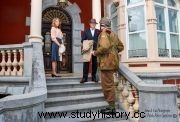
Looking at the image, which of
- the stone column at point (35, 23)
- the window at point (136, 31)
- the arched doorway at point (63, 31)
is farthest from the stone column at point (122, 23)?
the stone column at point (35, 23)

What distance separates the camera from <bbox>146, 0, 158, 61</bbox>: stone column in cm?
869

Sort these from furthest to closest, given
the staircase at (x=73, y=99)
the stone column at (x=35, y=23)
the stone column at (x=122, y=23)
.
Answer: the stone column at (x=122, y=23)
the stone column at (x=35, y=23)
the staircase at (x=73, y=99)

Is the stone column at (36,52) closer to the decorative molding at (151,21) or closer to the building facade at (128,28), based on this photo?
the building facade at (128,28)

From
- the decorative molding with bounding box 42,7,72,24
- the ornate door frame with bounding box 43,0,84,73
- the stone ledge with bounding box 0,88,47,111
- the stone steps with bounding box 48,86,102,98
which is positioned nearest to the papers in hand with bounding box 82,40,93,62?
the stone steps with bounding box 48,86,102,98

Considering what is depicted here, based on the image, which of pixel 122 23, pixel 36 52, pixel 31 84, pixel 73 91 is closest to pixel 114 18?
pixel 122 23

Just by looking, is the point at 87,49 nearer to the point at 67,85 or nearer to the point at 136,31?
the point at 67,85

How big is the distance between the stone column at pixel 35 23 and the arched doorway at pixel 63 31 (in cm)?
213

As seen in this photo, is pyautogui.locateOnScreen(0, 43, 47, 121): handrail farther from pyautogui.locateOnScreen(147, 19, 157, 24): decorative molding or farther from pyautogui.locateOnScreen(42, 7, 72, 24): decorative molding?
pyautogui.locateOnScreen(147, 19, 157, 24): decorative molding

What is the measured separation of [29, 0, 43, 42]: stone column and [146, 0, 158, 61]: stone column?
377cm

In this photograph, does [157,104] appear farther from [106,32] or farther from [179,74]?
[179,74]

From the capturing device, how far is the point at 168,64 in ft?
29.3

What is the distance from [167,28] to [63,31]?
4112 millimetres

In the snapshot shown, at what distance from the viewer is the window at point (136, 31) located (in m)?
9.05

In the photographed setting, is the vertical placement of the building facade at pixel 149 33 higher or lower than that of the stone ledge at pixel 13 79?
higher
